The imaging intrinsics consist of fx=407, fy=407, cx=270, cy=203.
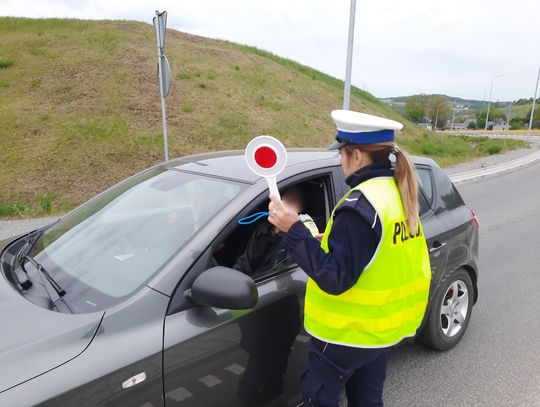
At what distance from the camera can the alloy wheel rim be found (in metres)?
3.08

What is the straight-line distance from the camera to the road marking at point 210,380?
1674 mm

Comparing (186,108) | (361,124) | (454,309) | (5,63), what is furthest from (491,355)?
(5,63)

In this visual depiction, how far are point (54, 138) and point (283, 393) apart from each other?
31.1ft

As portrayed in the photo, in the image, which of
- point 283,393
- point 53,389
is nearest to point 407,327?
point 283,393

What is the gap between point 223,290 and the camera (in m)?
1.58

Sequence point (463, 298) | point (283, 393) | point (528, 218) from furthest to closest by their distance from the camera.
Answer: point (528, 218) → point (463, 298) → point (283, 393)

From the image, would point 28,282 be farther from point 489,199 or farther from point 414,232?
point 489,199

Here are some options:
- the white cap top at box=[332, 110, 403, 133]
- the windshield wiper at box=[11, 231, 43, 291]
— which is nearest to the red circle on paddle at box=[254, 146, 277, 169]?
the white cap top at box=[332, 110, 403, 133]

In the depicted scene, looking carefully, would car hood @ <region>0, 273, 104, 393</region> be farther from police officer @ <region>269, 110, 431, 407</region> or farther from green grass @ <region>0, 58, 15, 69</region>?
green grass @ <region>0, 58, 15, 69</region>

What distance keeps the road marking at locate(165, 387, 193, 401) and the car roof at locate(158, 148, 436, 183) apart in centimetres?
101

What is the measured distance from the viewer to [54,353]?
1412 millimetres

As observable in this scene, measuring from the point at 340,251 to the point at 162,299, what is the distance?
742mm

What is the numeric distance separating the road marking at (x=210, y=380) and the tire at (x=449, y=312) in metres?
1.76

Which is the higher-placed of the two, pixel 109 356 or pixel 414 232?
pixel 414 232
